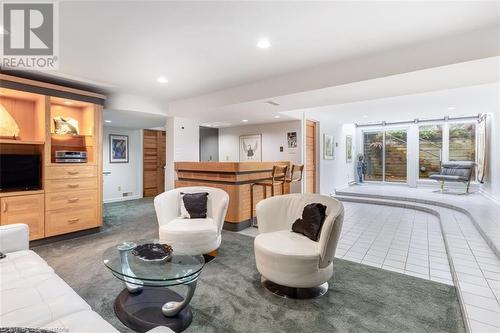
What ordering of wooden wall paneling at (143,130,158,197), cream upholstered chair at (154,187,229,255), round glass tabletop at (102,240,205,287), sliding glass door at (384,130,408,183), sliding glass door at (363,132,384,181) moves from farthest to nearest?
1. sliding glass door at (363,132,384,181)
2. sliding glass door at (384,130,408,183)
3. wooden wall paneling at (143,130,158,197)
4. cream upholstered chair at (154,187,229,255)
5. round glass tabletop at (102,240,205,287)

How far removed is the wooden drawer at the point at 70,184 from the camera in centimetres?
356

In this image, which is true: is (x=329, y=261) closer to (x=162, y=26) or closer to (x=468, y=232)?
(x=162, y=26)

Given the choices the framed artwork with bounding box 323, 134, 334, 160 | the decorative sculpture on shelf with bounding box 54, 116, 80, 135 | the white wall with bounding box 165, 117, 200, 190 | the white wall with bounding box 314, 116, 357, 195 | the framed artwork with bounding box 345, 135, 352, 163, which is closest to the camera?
the decorative sculpture on shelf with bounding box 54, 116, 80, 135

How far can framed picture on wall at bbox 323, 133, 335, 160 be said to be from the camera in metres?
7.31

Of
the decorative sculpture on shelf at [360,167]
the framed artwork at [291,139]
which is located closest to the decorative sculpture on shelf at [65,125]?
the framed artwork at [291,139]

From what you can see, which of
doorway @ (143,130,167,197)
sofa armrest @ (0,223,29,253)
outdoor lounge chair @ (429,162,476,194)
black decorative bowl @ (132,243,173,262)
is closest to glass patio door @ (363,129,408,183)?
outdoor lounge chair @ (429,162,476,194)

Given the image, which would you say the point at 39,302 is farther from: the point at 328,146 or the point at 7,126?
the point at 328,146

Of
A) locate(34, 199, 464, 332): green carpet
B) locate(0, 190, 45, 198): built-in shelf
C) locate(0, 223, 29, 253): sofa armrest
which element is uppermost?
locate(0, 190, 45, 198): built-in shelf

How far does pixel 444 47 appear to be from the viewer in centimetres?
255

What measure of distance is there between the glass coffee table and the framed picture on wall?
608cm

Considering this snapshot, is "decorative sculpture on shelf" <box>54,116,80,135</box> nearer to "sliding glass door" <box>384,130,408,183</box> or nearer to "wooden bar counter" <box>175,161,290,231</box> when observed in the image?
"wooden bar counter" <box>175,161,290,231</box>

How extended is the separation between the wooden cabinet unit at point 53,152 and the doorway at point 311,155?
4.97m

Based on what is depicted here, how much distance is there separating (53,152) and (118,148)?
9.88ft

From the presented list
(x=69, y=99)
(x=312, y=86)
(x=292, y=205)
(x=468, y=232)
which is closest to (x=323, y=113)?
(x=312, y=86)
